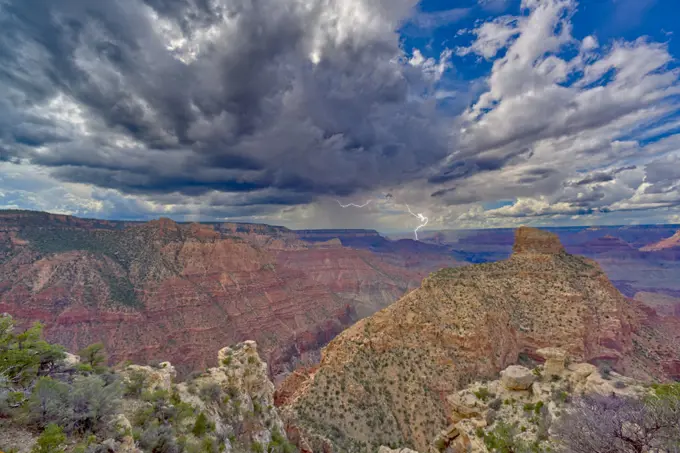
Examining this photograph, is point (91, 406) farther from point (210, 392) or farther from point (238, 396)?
point (238, 396)

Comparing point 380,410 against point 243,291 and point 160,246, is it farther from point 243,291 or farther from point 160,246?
point 160,246

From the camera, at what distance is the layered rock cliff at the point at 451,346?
35.1 metres

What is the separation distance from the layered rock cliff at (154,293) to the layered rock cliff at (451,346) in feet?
179

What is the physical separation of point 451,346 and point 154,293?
83.8 metres

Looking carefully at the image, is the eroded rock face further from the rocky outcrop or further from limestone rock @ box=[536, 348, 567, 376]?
limestone rock @ box=[536, 348, 567, 376]

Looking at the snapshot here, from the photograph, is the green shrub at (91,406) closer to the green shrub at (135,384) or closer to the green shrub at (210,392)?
the green shrub at (135,384)

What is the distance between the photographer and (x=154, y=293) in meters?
89.1

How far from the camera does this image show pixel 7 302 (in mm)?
70938

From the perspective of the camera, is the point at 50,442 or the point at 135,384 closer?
the point at 50,442

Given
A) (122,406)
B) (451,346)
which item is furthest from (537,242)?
(122,406)

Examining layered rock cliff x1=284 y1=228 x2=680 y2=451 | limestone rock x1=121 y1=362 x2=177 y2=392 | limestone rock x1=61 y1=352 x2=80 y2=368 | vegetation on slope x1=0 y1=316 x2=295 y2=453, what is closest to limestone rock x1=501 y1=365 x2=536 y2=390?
layered rock cliff x1=284 y1=228 x2=680 y2=451

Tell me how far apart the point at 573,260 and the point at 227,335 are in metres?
87.8

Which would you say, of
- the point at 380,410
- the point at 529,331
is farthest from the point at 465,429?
the point at 529,331

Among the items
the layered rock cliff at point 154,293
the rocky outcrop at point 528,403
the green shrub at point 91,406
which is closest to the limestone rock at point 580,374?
the rocky outcrop at point 528,403
